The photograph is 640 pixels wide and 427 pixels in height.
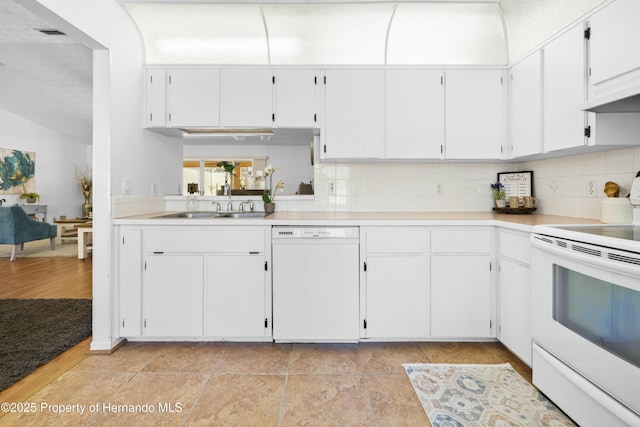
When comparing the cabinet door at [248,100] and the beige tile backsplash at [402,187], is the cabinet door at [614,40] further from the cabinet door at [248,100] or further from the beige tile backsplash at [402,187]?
the cabinet door at [248,100]

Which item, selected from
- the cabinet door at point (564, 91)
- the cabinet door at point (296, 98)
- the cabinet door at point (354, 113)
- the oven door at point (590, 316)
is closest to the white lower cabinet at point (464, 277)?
the oven door at point (590, 316)

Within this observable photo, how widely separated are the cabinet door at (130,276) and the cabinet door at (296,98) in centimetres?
143

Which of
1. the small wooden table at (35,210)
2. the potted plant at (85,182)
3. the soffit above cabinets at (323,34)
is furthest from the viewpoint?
the potted plant at (85,182)

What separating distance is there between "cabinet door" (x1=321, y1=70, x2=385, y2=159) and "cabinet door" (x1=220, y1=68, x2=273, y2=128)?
49 centimetres

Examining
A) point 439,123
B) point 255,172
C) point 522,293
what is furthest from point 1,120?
point 522,293

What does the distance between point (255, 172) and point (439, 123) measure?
16.8 feet

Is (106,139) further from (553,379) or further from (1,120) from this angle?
(1,120)

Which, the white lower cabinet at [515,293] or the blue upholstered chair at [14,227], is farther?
the blue upholstered chair at [14,227]

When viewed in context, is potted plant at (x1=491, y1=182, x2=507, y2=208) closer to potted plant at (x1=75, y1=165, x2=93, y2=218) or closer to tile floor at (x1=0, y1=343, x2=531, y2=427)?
tile floor at (x1=0, y1=343, x2=531, y2=427)

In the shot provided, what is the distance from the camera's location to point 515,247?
2.00m

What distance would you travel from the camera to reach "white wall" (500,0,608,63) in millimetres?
1908

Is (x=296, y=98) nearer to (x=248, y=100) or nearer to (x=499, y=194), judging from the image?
(x=248, y=100)

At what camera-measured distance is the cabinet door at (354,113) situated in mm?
2553

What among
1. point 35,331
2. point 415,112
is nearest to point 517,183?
point 415,112
